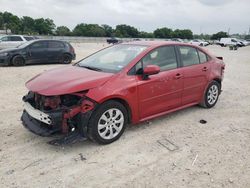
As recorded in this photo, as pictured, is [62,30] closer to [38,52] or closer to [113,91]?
[38,52]

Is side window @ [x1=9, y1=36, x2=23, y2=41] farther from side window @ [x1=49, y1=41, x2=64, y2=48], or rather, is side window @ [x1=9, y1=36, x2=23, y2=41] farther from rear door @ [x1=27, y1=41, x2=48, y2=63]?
rear door @ [x1=27, y1=41, x2=48, y2=63]

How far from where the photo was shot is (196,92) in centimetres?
545

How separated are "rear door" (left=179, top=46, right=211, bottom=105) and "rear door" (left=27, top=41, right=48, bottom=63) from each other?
927cm

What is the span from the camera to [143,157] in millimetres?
3652

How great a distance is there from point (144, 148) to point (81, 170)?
3.53 ft

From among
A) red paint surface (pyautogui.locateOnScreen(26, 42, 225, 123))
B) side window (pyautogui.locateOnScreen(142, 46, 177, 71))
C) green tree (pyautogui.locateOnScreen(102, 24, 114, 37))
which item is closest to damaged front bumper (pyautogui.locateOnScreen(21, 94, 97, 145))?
red paint surface (pyautogui.locateOnScreen(26, 42, 225, 123))

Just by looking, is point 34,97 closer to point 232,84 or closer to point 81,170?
point 81,170

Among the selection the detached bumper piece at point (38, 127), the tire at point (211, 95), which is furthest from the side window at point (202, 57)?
the detached bumper piece at point (38, 127)

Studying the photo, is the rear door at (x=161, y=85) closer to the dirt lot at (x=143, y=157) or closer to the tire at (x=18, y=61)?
the dirt lot at (x=143, y=157)

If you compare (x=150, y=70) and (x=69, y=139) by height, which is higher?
(x=150, y=70)

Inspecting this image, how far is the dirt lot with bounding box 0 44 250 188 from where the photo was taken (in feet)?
10.2

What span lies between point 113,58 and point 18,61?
883 cm

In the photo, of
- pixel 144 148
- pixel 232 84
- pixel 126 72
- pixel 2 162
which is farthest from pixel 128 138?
pixel 232 84

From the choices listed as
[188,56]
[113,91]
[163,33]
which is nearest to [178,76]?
[188,56]
